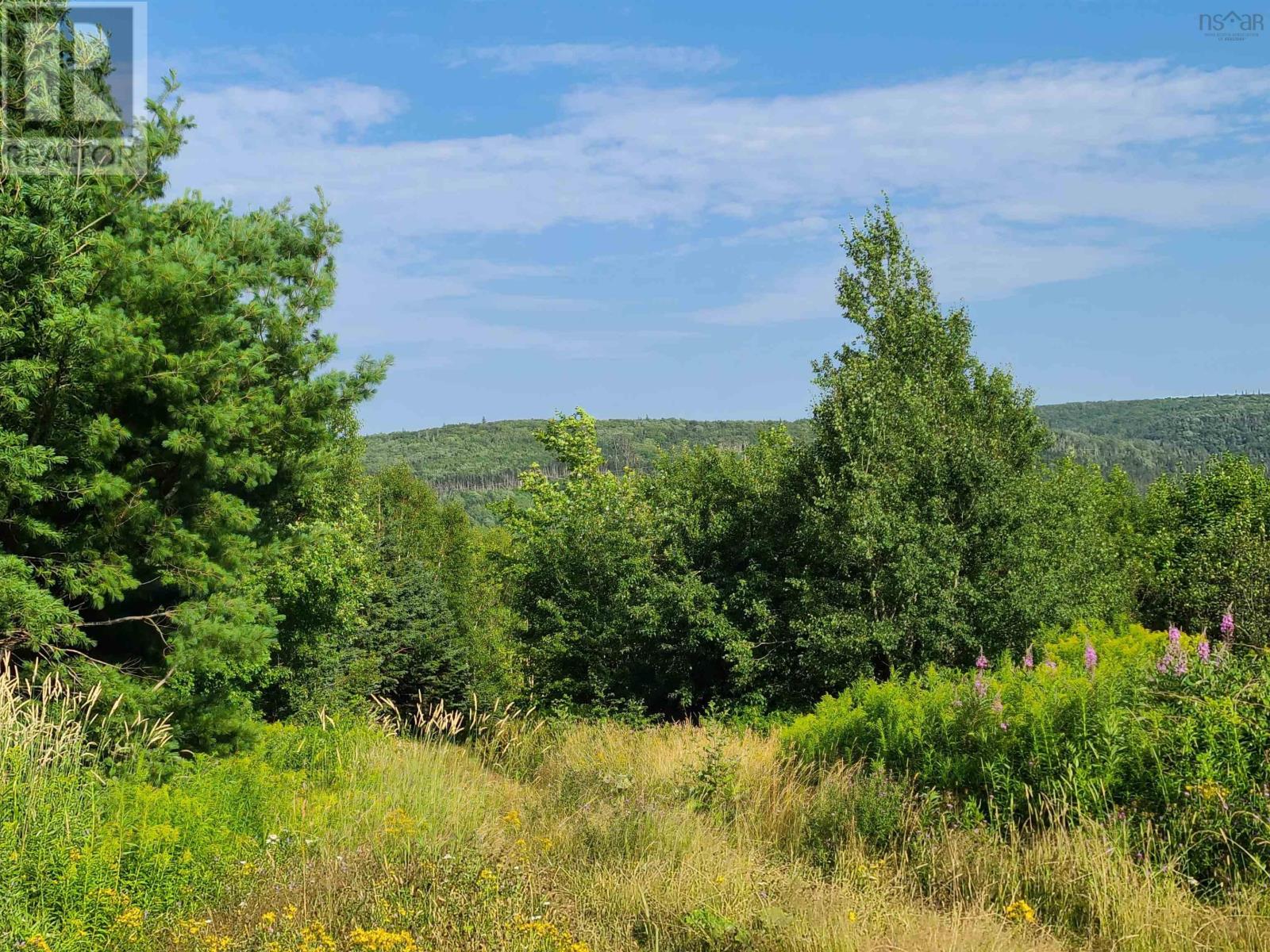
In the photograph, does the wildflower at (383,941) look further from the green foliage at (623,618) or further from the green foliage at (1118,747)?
the green foliage at (623,618)

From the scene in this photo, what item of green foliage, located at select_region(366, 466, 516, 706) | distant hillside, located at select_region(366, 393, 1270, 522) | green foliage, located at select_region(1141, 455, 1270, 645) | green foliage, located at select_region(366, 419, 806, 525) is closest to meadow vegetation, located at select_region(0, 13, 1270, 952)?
green foliage, located at select_region(1141, 455, 1270, 645)

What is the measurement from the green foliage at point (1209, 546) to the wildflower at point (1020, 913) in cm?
2380

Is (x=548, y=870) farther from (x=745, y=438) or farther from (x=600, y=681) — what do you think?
(x=745, y=438)

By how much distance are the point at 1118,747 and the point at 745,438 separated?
13440cm

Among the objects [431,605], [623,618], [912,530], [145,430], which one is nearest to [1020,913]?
[145,430]

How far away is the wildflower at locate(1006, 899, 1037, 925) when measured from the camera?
4.30 meters

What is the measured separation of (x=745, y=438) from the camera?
456 feet

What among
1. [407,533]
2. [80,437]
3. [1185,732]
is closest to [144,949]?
[1185,732]

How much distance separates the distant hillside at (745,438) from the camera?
140625mm

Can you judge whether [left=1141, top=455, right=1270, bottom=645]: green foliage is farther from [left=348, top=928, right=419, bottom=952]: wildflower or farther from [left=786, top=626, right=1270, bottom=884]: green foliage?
[left=348, top=928, right=419, bottom=952]: wildflower

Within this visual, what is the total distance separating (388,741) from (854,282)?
1579 centimetres

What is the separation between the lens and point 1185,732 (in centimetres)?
530

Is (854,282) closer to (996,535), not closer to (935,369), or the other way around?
(935,369)

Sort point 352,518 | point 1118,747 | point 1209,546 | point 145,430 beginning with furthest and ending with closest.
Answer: point 1209,546 → point 352,518 → point 145,430 → point 1118,747
